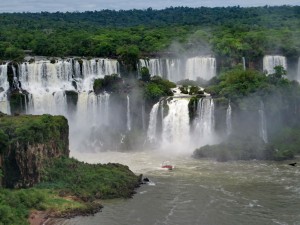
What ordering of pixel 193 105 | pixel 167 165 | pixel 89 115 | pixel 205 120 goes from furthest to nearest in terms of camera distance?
pixel 89 115 → pixel 205 120 → pixel 193 105 → pixel 167 165

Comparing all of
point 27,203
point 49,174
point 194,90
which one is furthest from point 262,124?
point 27,203

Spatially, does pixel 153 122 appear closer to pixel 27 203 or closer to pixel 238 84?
pixel 238 84

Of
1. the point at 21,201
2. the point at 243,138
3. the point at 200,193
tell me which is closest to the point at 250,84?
the point at 243,138

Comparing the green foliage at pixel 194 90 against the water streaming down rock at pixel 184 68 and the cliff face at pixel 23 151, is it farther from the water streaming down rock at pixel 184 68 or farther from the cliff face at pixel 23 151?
the cliff face at pixel 23 151

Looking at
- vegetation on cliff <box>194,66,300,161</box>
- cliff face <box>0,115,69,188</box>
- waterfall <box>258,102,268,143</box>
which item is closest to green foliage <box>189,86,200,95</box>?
vegetation on cliff <box>194,66,300,161</box>

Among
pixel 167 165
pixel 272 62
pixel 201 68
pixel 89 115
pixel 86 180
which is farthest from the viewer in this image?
pixel 272 62

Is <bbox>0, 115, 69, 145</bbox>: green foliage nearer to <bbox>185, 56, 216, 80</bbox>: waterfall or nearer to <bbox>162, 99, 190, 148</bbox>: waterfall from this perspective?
<bbox>162, 99, 190, 148</bbox>: waterfall

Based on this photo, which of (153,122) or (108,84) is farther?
(108,84)
